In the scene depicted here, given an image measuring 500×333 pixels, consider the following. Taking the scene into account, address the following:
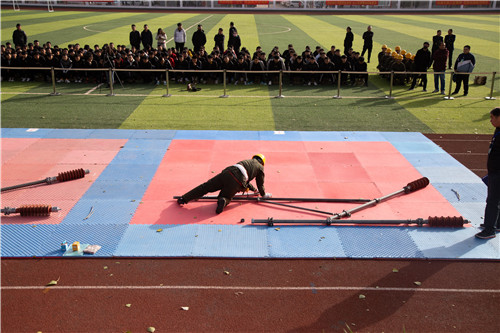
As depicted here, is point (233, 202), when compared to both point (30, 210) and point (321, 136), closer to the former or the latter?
point (30, 210)

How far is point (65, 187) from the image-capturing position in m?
10.7

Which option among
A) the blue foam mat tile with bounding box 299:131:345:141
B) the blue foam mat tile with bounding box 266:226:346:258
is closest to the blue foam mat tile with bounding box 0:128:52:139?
the blue foam mat tile with bounding box 299:131:345:141

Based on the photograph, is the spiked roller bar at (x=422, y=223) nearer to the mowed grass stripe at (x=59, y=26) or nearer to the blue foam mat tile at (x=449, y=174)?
the blue foam mat tile at (x=449, y=174)

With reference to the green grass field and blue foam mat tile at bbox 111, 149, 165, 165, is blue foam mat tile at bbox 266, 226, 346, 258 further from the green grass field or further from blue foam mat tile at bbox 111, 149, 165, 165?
the green grass field

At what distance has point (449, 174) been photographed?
38.0 feet

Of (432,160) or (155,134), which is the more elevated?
(155,134)

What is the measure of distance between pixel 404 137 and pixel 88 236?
9768 millimetres

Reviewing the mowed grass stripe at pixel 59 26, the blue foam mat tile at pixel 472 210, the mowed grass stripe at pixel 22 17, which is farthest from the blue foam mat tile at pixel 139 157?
the mowed grass stripe at pixel 22 17

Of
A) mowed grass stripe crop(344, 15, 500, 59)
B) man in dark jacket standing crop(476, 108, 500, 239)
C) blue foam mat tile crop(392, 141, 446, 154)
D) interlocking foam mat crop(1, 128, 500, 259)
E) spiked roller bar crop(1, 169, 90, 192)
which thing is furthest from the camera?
mowed grass stripe crop(344, 15, 500, 59)

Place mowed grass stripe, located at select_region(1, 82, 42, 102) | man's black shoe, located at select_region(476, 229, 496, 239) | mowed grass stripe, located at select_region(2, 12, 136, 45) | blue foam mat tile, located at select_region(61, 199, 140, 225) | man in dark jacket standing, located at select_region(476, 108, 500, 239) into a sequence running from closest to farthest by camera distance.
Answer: man in dark jacket standing, located at select_region(476, 108, 500, 239), man's black shoe, located at select_region(476, 229, 496, 239), blue foam mat tile, located at select_region(61, 199, 140, 225), mowed grass stripe, located at select_region(1, 82, 42, 102), mowed grass stripe, located at select_region(2, 12, 136, 45)

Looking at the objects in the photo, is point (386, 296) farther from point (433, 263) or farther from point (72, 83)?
point (72, 83)

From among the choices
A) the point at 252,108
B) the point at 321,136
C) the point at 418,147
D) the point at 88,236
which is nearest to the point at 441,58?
the point at 418,147

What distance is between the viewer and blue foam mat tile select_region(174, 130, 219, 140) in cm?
1407

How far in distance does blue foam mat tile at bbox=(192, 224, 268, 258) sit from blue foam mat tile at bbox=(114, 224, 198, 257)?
18 centimetres
